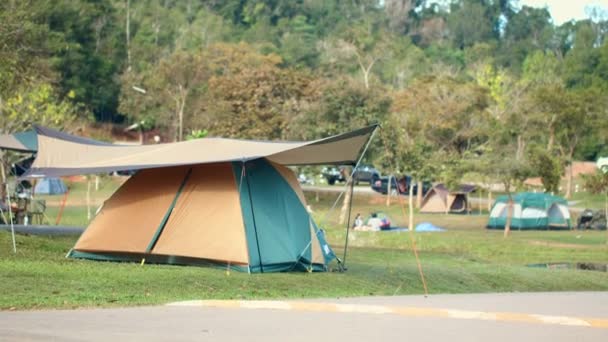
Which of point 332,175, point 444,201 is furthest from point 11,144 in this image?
point 332,175

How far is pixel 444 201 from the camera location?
53906 mm

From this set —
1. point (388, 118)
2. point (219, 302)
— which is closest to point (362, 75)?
point (388, 118)

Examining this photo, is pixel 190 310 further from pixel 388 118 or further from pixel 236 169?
pixel 388 118

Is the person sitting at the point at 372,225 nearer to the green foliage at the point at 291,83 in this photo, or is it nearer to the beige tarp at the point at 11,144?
the green foliage at the point at 291,83

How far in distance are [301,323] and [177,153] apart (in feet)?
26.0

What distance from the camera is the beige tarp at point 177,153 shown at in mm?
16906

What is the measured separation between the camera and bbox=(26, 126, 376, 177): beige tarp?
16906mm

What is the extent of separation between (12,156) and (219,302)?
1259 inches

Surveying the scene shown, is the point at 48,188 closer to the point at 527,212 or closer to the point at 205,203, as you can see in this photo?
the point at 527,212

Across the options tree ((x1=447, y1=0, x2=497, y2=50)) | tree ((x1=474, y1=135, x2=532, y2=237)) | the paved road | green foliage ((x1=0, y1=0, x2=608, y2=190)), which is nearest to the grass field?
the paved road

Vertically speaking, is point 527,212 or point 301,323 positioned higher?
point 301,323

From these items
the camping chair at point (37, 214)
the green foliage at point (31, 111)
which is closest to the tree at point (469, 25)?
the green foliage at point (31, 111)

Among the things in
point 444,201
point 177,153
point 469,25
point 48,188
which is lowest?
point 444,201

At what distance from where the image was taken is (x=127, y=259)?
18.2 meters
